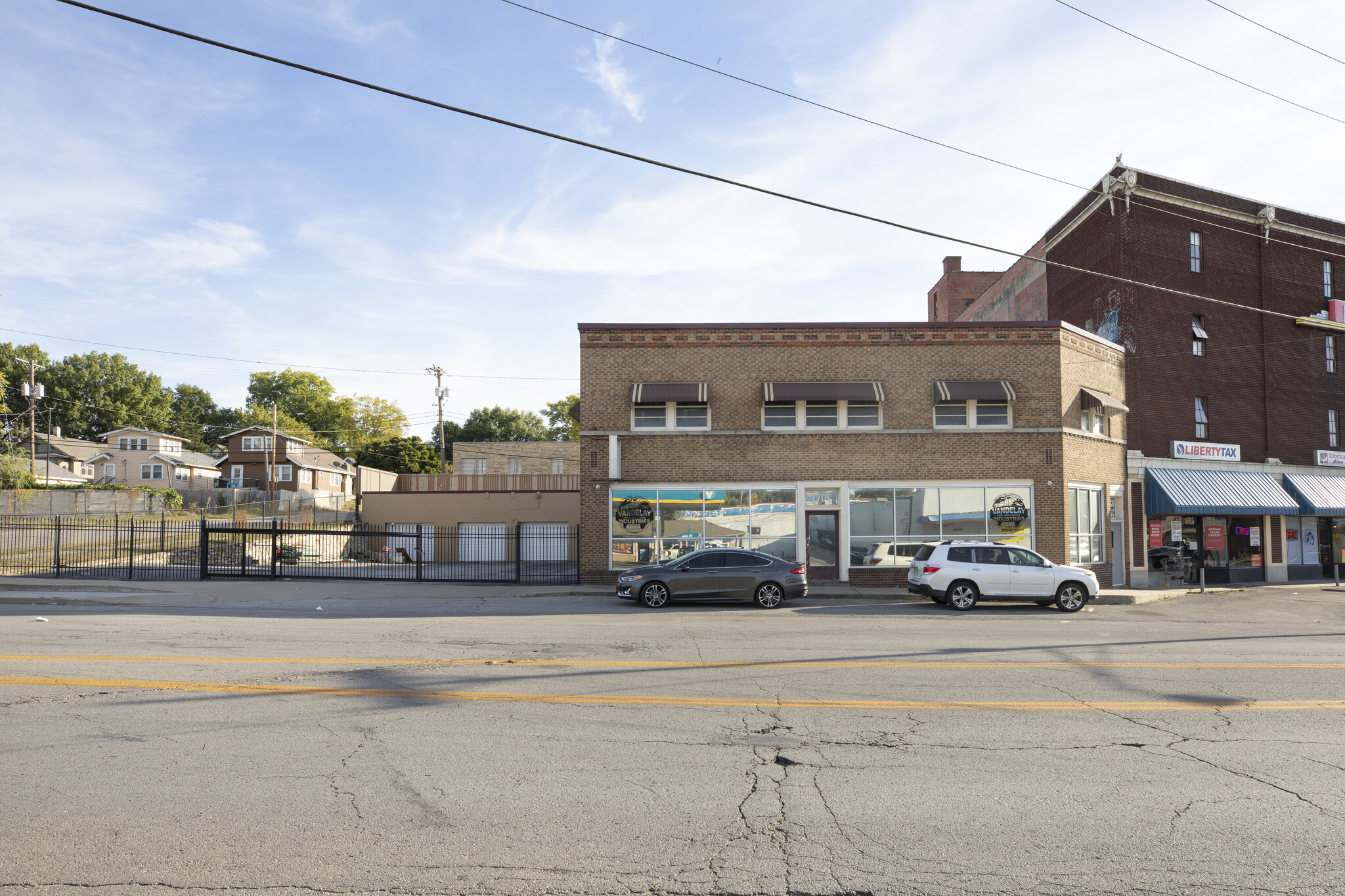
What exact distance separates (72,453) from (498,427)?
3752cm

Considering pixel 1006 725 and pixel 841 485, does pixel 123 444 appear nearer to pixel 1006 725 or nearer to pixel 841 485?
pixel 841 485

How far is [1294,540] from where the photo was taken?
100 ft

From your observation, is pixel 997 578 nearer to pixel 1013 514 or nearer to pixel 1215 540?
pixel 1013 514

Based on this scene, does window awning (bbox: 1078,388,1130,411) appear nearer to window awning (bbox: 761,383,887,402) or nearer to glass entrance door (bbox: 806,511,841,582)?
window awning (bbox: 761,383,887,402)

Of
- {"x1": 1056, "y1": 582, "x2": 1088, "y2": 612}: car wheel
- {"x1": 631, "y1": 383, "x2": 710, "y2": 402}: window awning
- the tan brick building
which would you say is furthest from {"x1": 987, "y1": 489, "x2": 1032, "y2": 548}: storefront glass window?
{"x1": 631, "y1": 383, "x2": 710, "y2": 402}: window awning

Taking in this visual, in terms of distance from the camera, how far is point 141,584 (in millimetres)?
22594

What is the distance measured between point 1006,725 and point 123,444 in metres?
83.1

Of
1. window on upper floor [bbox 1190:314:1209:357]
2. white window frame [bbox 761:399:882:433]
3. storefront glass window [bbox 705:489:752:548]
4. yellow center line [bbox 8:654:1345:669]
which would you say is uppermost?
window on upper floor [bbox 1190:314:1209:357]

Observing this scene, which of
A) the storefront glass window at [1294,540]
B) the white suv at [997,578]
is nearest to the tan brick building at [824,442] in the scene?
the white suv at [997,578]

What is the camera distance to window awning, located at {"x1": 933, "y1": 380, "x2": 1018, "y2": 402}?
23.6 meters

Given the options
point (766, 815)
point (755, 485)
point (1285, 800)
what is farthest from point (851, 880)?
point (755, 485)

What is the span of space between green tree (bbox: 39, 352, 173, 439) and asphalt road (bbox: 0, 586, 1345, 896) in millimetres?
85233

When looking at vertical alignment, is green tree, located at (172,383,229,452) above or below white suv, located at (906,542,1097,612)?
above

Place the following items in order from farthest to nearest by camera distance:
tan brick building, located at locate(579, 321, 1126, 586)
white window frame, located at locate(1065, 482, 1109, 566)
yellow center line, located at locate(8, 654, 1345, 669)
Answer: white window frame, located at locate(1065, 482, 1109, 566) → tan brick building, located at locate(579, 321, 1126, 586) → yellow center line, located at locate(8, 654, 1345, 669)
